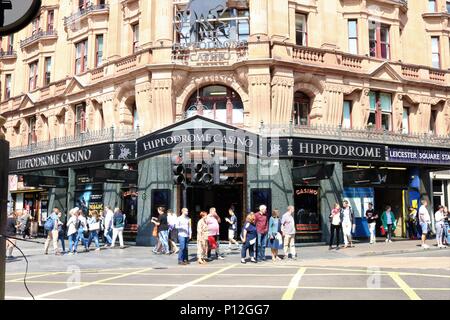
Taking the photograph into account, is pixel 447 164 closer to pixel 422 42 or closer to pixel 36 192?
pixel 422 42

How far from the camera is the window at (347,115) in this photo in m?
23.6

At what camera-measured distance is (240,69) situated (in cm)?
2112

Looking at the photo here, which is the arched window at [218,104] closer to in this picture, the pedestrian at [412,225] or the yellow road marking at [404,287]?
the pedestrian at [412,225]

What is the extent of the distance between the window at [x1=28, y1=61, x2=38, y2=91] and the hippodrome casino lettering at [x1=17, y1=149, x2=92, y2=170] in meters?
6.41

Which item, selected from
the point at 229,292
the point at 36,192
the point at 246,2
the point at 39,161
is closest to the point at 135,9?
the point at 246,2

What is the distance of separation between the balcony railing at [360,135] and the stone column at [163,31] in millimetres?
5774

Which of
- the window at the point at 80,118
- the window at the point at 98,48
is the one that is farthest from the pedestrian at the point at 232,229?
the window at the point at 98,48

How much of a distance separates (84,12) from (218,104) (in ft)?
34.6

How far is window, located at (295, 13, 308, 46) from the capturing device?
75.3 feet

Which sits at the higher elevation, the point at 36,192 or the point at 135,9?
the point at 135,9

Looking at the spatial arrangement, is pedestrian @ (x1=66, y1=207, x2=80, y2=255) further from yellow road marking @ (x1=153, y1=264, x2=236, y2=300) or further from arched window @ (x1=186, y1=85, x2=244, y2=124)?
yellow road marking @ (x1=153, y1=264, x2=236, y2=300)

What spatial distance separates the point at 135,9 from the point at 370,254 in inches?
652

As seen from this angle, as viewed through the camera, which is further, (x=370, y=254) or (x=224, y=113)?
(x=224, y=113)

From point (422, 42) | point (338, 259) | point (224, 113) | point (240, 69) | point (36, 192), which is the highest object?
point (422, 42)
